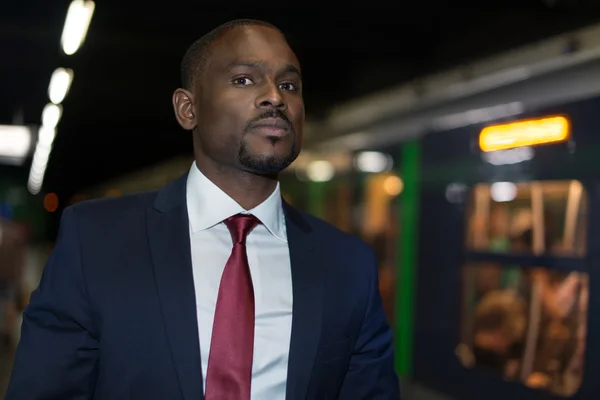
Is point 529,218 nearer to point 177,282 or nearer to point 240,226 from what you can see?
point 240,226

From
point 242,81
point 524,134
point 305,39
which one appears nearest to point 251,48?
point 242,81

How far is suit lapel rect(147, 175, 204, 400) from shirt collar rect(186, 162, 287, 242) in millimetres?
24

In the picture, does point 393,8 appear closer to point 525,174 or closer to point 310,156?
point 310,156

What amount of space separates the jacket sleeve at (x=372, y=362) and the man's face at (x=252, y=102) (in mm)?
350

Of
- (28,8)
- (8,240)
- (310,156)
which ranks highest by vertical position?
(28,8)

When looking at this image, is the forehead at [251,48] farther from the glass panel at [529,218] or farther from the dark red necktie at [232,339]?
the glass panel at [529,218]

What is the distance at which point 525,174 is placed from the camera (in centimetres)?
378

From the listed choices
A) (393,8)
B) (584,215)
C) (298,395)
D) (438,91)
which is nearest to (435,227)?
(438,91)

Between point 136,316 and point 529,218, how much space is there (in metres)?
2.90

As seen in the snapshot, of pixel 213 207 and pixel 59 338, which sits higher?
pixel 213 207

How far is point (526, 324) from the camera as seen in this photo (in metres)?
3.67

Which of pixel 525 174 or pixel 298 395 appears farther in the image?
pixel 525 174

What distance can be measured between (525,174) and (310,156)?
119 inches

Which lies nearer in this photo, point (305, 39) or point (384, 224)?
point (384, 224)
